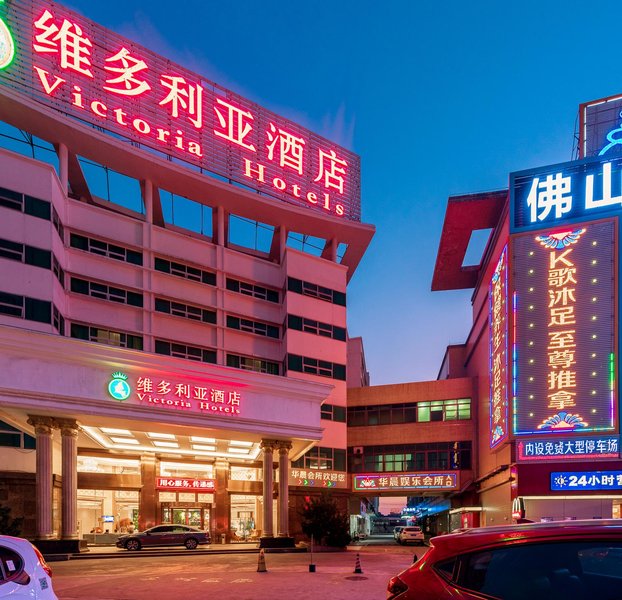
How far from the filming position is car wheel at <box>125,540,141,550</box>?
106 feet

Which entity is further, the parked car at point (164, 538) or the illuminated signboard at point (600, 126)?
the illuminated signboard at point (600, 126)

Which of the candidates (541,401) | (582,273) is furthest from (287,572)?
(582,273)

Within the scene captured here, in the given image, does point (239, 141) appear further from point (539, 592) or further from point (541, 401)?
point (539, 592)

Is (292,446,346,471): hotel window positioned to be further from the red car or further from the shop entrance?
the red car

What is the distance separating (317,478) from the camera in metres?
43.8

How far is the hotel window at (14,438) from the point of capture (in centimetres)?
3153

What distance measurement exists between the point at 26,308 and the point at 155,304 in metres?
9.13

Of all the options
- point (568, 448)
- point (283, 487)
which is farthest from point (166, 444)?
point (568, 448)

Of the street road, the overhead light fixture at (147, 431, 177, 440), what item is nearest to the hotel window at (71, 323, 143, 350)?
the overhead light fixture at (147, 431, 177, 440)

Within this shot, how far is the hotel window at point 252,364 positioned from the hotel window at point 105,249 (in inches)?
327

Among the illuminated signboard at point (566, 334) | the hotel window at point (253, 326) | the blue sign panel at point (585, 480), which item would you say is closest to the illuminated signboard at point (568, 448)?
the illuminated signboard at point (566, 334)

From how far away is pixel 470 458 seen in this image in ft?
159

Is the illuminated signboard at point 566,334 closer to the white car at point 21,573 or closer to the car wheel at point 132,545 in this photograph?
the car wheel at point 132,545

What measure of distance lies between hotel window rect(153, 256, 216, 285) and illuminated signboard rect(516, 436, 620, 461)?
20.0 m
